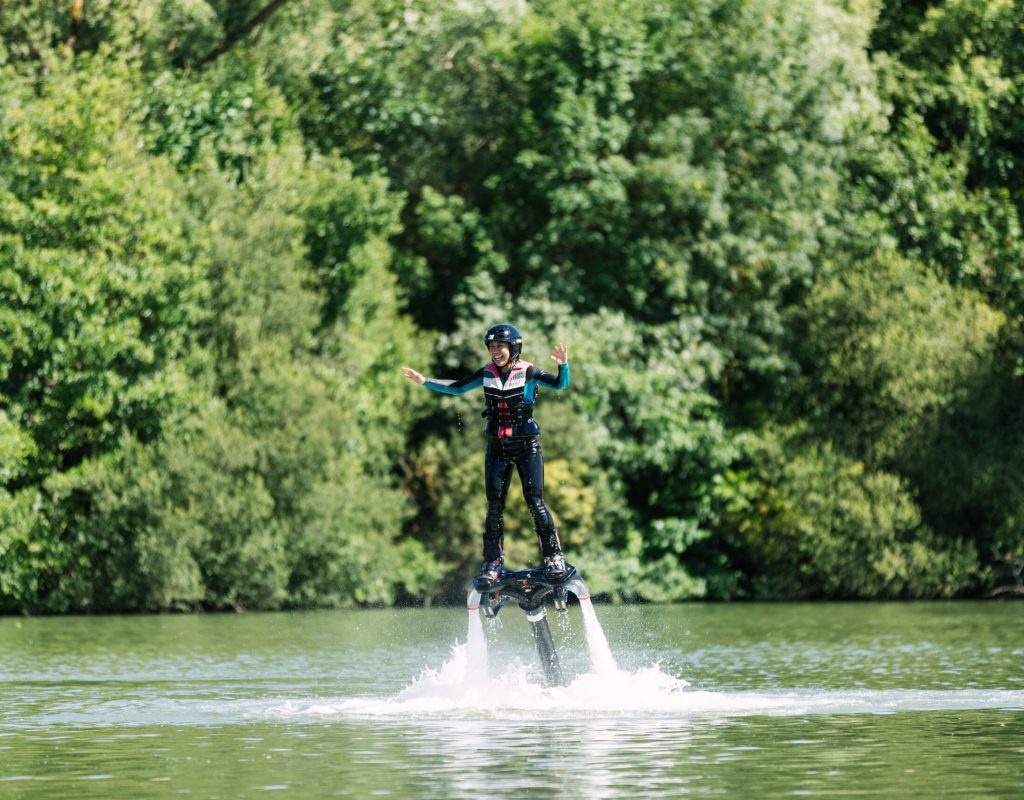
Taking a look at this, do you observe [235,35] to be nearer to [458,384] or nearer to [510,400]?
[458,384]

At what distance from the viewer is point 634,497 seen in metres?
50.9

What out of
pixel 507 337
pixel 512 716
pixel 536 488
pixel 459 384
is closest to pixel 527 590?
pixel 536 488

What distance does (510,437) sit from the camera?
2094cm

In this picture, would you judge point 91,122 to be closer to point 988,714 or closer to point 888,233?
point 888,233

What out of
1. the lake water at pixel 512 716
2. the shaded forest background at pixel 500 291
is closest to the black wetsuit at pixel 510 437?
the lake water at pixel 512 716

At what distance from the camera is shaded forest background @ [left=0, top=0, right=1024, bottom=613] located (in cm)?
4216

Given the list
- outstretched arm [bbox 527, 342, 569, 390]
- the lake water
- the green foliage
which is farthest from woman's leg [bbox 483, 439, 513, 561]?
the green foliage

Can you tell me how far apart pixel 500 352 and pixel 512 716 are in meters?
3.80

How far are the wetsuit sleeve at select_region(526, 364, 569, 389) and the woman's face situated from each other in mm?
284

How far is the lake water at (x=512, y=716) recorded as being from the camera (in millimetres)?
14805

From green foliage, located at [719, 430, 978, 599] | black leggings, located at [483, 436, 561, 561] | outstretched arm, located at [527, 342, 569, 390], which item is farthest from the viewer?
green foliage, located at [719, 430, 978, 599]

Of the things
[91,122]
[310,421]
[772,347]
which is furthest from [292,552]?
[772,347]

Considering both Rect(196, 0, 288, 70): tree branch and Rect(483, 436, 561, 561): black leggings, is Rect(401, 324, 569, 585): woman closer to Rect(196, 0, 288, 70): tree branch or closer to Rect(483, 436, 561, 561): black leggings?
Rect(483, 436, 561, 561): black leggings

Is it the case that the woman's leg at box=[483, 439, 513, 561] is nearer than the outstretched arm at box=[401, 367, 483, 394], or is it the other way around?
Answer: the outstretched arm at box=[401, 367, 483, 394]
